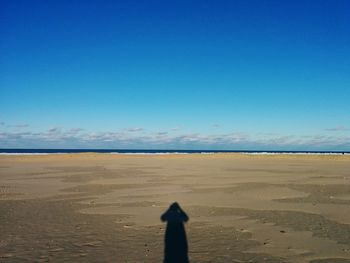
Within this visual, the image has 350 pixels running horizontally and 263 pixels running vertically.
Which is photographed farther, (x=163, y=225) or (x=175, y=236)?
(x=163, y=225)

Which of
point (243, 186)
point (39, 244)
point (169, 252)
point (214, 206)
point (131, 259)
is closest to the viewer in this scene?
point (131, 259)

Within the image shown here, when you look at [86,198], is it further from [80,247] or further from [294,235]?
[294,235]

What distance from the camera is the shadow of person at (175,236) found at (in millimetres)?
8448

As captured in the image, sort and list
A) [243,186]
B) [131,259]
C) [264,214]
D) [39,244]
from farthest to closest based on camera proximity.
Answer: [243,186] < [264,214] < [39,244] < [131,259]

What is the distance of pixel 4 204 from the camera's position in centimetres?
1580

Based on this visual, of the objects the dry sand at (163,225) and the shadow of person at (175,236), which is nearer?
the shadow of person at (175,236)

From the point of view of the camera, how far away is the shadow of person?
8.45 metres

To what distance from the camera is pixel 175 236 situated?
10.5 metres

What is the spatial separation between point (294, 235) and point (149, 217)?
15.8 ft

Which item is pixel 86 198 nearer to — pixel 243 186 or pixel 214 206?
pixel 214 206

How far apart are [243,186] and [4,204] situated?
1255 centimetres

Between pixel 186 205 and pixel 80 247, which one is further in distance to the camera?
pixel 186 205

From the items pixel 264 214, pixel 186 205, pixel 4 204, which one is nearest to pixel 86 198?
pixel 4 204

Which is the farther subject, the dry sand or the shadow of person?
the dry sand
